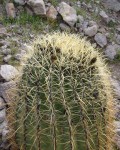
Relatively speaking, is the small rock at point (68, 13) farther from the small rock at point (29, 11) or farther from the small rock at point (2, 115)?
the small rock at point (2, 115)

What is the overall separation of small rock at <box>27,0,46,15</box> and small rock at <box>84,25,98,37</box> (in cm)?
72

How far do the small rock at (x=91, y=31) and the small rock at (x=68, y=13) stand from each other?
0.79 feet

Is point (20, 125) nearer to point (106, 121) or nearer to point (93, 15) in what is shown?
point (106, 121)

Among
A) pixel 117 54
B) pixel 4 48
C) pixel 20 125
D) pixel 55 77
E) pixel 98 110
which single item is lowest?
pixel 117 54

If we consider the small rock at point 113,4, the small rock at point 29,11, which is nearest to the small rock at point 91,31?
the small rock at point 29,11

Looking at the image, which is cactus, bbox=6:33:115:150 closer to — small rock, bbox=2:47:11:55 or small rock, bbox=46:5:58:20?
small rock, bbox=2:47:11:55

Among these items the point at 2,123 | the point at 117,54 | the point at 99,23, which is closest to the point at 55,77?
the point at 2,123

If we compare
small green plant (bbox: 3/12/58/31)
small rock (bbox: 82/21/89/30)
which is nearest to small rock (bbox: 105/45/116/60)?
small rock (bbox: 82/21/89/30)

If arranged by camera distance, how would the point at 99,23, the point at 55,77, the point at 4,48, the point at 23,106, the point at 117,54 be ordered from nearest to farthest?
the point at 55,77 → the point at 23,106 → the point at 4,48 → the point at 117,54 → the point at 99,23

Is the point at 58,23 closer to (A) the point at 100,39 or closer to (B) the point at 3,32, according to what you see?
(A) the point at 100,39

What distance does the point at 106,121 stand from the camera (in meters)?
3.76

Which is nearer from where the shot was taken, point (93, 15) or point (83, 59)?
point (83, 59)

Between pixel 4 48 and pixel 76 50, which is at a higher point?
pixel 76 50

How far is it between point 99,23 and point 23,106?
4.06 metres
